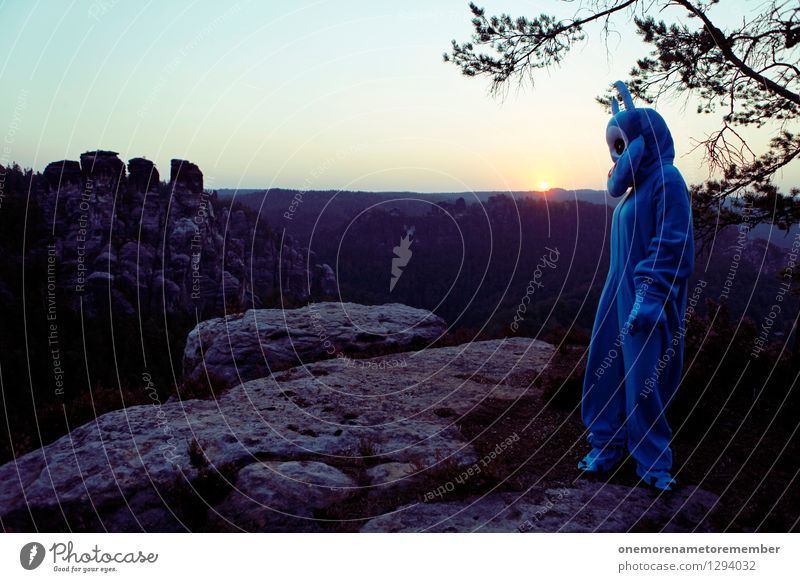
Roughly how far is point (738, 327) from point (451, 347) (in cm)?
421

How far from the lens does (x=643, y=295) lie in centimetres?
458

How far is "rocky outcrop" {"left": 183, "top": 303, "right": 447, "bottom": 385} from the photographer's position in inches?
325

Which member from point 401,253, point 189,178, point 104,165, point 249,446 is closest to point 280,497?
point 249,446

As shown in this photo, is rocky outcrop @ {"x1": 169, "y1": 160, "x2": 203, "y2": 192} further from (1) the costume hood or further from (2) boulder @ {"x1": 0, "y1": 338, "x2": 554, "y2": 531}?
(1) the costume hood

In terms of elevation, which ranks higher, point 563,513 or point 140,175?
point 140,175

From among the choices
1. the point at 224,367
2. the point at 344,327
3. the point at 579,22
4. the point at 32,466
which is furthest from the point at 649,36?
the point at 32,466

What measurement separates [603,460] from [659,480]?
470mm

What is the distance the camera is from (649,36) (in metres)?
6.71

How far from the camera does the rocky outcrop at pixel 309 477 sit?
4.38m

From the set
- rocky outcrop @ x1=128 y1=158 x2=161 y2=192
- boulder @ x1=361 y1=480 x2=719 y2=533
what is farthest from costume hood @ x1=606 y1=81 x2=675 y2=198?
rocky outcrop @ x1=128 y1=158 x2=161 y2=192

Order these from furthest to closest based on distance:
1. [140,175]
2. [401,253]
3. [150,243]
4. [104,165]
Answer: [140,175] → [104,165] → [150,243] → [401,253]
